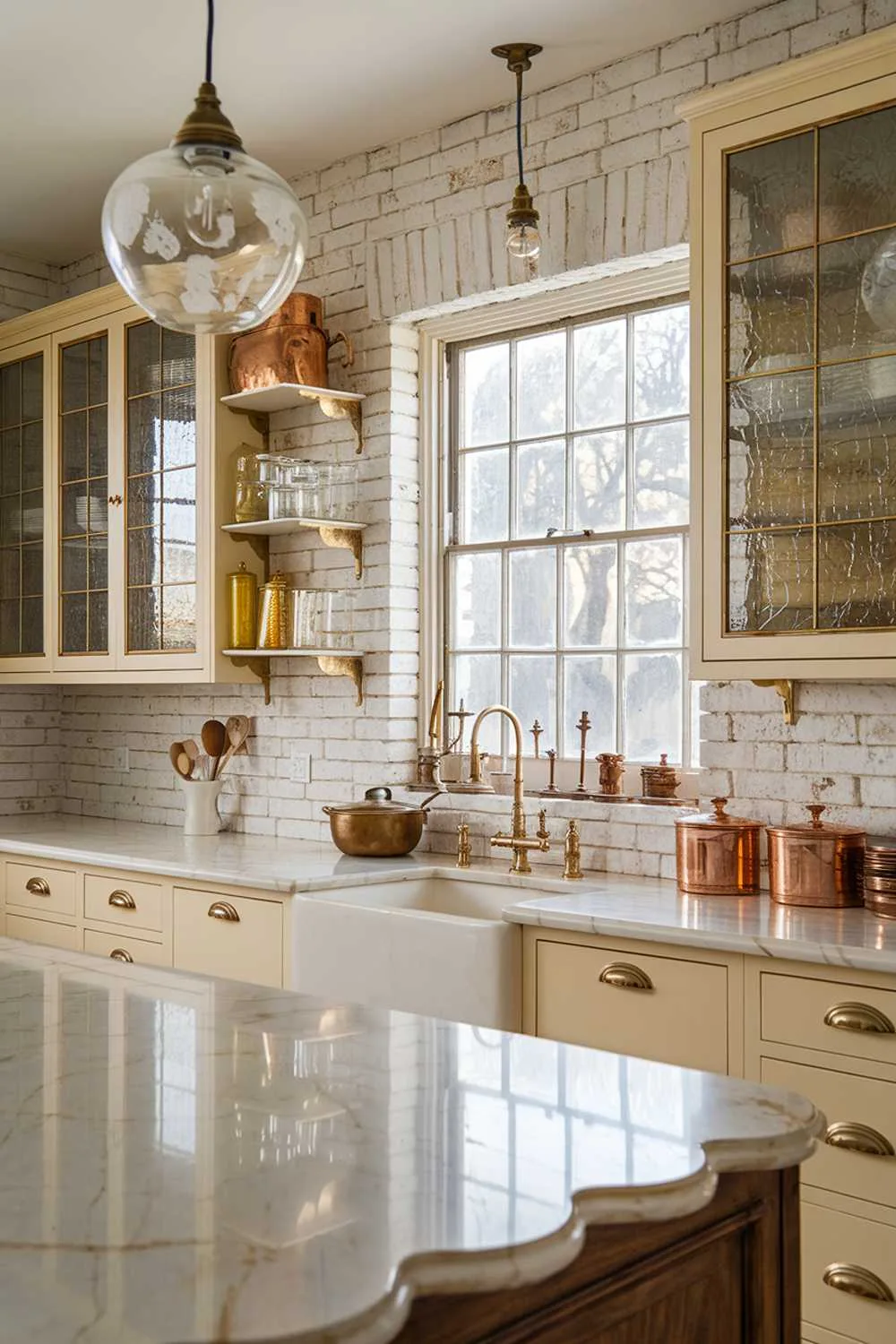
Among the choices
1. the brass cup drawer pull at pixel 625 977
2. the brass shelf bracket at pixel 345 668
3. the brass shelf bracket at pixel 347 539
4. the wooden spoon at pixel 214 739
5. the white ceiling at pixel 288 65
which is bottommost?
the brass cup drawer pull at pixel 625 977

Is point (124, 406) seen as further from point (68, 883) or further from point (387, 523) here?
point (68, 883)

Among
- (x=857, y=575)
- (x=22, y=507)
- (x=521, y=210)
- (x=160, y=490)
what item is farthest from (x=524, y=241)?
(x=22, y=507)

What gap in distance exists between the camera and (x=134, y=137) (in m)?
4.21

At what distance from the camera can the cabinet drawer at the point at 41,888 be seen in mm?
4117

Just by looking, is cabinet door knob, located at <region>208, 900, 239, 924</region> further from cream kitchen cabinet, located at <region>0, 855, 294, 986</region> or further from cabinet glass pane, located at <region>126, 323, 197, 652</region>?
cabinet glass pane, located at <region>126, 323, 197, 652</region>

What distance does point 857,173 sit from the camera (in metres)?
2.68

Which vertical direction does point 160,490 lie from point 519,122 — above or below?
below

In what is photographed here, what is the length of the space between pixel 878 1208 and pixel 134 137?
3677 millimetres

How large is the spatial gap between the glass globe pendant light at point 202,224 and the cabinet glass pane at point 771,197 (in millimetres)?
1470

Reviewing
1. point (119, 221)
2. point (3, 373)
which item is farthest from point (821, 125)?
point (3, 373)

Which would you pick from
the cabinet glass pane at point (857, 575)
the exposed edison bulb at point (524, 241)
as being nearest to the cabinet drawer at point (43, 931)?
the exposed edison bulb at point (524, 241)

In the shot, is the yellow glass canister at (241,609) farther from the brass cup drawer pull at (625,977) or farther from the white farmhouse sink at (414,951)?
the brass cup drawer pull at (625,977)

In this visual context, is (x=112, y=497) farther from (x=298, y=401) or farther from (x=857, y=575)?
(x=857, y=575)

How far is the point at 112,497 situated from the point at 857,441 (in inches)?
109
